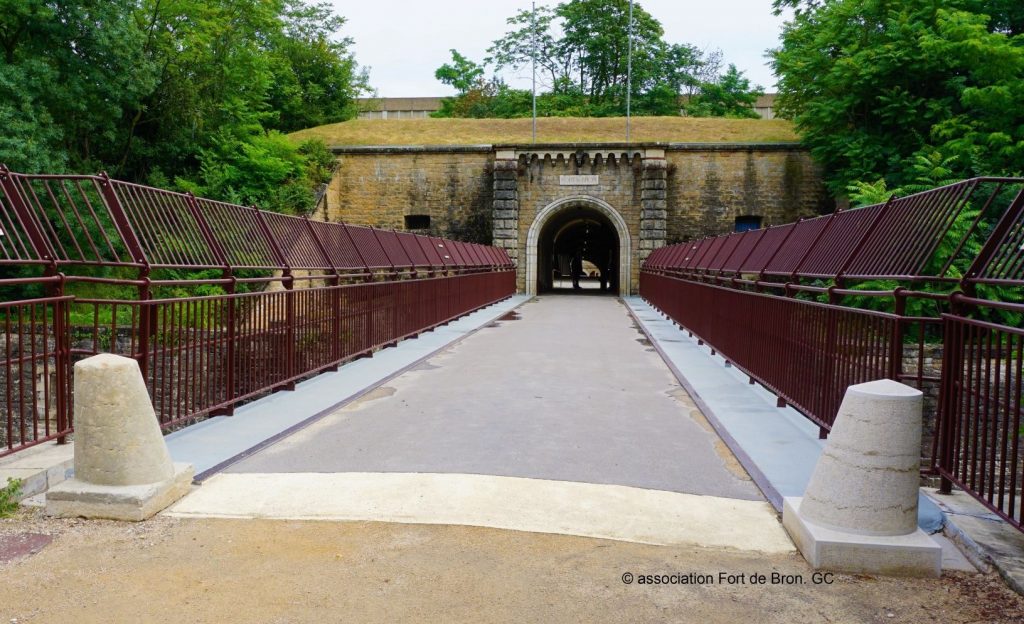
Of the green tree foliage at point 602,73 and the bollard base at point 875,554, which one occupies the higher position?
the green tree foliage at point 602,73

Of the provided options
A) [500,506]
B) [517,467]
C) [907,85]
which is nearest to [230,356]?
[517,467]

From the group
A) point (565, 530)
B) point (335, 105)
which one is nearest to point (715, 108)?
point (335, 105)

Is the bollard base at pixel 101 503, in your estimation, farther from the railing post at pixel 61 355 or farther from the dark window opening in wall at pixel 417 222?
the dark window opening in wall at pixel 417 222

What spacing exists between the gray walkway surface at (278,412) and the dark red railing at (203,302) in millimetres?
152

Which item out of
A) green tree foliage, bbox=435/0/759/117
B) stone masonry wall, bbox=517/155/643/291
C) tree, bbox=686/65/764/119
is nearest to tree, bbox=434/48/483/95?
green tree foliage, bbox=435/0/759/117

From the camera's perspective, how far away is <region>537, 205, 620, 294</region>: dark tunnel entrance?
34.2m

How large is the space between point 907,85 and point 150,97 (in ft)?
90.0

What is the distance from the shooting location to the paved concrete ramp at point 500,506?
368 cm

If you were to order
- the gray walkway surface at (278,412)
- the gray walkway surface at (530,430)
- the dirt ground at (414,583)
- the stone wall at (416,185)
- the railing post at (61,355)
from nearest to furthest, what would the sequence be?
the dirt ground at (414,583)
the railing post at (61,355)
the gray walkway surface at (530,430)
the gray walkway surface at (278,412)
the stone wall at (416,185)

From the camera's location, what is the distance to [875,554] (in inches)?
126

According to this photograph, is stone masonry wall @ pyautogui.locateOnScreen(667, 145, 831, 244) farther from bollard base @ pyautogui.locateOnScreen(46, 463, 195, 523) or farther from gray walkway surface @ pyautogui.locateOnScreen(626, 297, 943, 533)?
bollard base @ pyautogui.locateOnScreen(46, 463, 195, 523)

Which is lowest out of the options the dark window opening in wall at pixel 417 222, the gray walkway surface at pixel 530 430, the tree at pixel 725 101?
the gray walkway surface at pixel 530 430

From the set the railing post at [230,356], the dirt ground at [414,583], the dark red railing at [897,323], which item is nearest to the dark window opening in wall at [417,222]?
the dark red railing at [897,323]

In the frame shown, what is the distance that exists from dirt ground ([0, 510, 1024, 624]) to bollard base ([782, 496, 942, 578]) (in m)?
0.07
